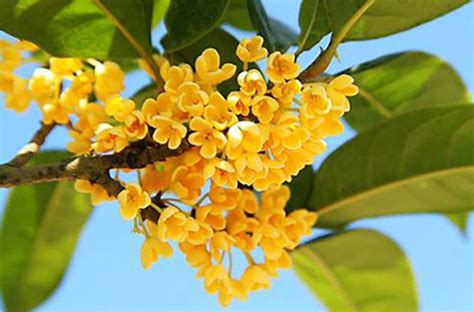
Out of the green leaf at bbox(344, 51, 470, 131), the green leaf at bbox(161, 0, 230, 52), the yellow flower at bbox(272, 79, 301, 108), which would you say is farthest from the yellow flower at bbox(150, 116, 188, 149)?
the green leaf at bbox(344, 51, 470, 131)

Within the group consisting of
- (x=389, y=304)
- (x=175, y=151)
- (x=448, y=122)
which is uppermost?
(x=175, y=151)

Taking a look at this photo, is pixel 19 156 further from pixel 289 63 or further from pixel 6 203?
pixel 6 203

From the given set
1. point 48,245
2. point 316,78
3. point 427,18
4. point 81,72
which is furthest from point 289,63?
point 48,245

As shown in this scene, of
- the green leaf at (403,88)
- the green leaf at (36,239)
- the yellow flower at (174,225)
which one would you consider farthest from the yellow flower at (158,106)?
the green leaf at (36,239)

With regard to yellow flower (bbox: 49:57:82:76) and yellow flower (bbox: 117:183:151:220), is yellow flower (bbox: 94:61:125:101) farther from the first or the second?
yellow flower (bbox: 117:183:151:220)

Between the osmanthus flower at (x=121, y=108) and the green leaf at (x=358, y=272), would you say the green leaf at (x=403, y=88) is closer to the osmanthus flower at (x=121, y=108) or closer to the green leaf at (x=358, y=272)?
the green leaf at (x=358, y=272)
